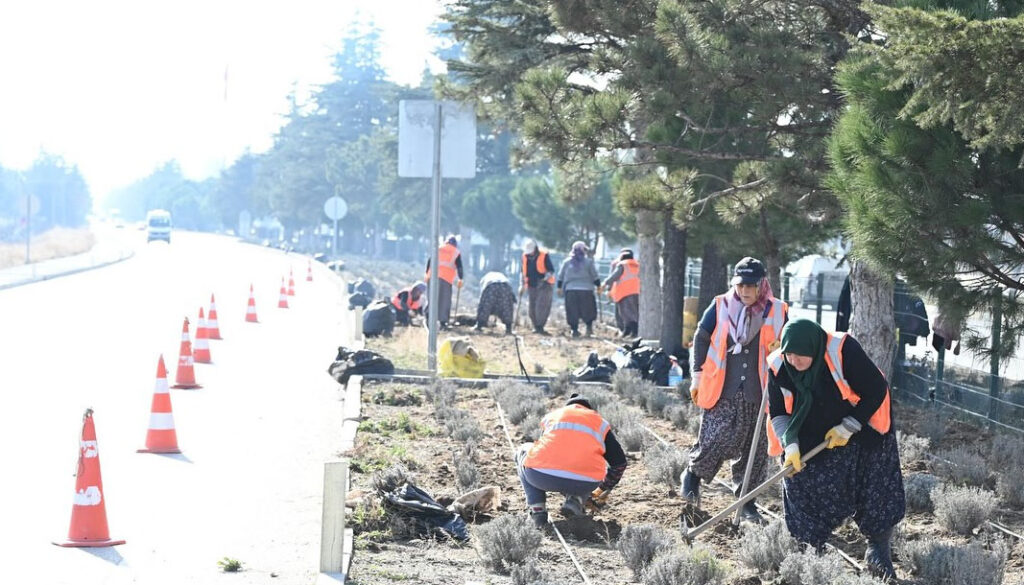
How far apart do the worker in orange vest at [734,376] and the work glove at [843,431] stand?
1.71 metres

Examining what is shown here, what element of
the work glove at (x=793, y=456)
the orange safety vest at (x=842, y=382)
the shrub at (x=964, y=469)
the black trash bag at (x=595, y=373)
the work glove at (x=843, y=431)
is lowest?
the shrub at (x=964, y=469)

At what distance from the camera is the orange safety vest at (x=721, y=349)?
9.06 meters

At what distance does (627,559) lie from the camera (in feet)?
25.4

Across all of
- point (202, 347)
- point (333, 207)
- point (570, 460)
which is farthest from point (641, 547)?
point (333, 207)

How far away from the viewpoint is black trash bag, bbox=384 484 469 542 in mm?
8750

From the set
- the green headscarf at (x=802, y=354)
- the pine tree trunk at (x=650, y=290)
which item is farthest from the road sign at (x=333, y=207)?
the green headscarf at (x=802, y=354)

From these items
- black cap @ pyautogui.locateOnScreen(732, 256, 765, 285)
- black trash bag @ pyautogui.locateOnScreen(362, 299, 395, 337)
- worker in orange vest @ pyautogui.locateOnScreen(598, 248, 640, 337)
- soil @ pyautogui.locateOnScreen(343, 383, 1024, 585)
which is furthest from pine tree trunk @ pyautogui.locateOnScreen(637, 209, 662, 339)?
black cap @ pyautogui.locateOnScreen(732, 256, 765, 285)

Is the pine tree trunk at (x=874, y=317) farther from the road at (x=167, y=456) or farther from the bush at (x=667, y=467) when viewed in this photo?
the road at (x=167, y=456)

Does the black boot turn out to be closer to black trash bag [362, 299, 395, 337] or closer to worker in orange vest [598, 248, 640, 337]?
black trash bag [362, 299, 395, 337]

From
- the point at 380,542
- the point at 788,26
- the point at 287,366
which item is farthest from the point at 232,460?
the point at 287,366

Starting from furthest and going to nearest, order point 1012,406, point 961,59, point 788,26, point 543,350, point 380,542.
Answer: point 543,350 < point 1012,406 < point 788,26 < point 380,542 < point 961,59

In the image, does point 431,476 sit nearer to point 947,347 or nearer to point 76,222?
point 947,347

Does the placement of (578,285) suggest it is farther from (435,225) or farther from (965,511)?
(965,511)

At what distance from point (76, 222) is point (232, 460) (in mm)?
132754
